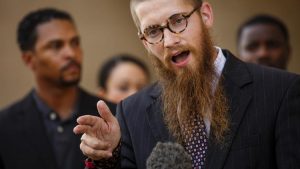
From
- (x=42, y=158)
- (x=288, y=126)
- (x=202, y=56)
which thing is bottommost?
(x=42, y=158)

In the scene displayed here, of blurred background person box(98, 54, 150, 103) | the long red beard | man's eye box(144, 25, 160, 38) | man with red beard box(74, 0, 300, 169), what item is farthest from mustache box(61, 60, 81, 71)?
man's eye box(144, 25, 160, 38)

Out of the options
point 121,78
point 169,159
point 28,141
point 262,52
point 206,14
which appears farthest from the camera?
point 121,78

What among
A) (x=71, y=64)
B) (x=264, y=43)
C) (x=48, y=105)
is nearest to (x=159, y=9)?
(x=71, y=64)

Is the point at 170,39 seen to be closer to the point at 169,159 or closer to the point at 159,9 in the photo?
the point at 159,9

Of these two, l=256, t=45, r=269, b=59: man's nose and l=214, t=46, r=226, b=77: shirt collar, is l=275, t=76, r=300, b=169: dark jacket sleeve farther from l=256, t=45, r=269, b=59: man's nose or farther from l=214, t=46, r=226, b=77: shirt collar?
l=256, t=45, r=269, b=59: man's nose

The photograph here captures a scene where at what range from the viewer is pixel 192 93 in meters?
3.38

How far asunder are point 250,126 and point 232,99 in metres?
0.17

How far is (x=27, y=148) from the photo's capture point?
5.07 m

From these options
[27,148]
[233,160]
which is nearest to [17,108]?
[27,148]

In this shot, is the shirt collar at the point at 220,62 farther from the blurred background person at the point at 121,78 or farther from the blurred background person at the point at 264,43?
the blurred background person at the point at 121,78

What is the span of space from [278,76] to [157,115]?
0.60 m

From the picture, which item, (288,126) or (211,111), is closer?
(288,126)

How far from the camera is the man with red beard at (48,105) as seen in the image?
5.01 m

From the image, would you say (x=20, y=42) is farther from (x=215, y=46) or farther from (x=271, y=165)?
(x=271, y=165)
